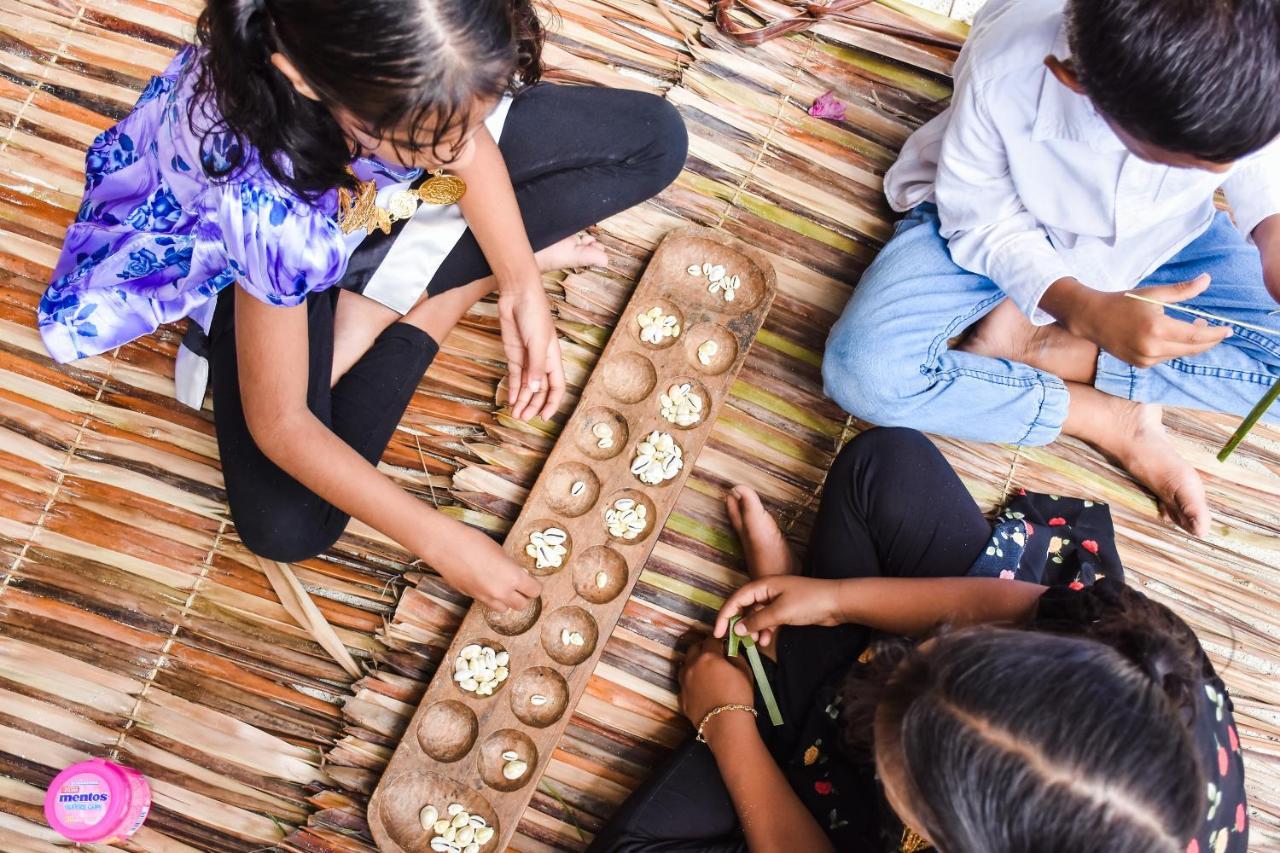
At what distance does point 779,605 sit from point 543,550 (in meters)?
0.31

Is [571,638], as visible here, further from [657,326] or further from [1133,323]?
[1133,323]

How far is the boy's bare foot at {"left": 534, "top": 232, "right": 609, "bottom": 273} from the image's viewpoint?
1.24 metres

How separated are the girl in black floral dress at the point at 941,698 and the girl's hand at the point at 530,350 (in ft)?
0.97

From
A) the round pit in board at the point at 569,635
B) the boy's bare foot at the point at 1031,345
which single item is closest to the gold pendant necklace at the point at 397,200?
the round pit in board at the point at 569,635

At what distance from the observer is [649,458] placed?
1.17 meters

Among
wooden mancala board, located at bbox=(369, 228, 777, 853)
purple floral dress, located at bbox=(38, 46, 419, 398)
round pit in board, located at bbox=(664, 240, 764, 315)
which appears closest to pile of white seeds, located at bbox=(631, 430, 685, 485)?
wooden mancala board, located at bbox=(369, 228, 777, 853)

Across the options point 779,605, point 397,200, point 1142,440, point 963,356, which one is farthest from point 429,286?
point 1142,440

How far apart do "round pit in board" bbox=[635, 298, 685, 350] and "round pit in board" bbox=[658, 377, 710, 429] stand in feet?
0.20

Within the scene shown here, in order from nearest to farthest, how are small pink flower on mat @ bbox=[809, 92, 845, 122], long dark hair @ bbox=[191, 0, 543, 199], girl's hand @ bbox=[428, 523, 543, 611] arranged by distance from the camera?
long dark hair @ bbox=[191, 0, 543, 199] < girl's hand @ bbox=[428, 523, 543, 611] < small pink flower on mat @ bbox=[809, 92, 845, 122]

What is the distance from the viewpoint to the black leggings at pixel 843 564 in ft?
3.57

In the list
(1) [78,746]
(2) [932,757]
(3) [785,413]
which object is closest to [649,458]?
(3) [785,413]

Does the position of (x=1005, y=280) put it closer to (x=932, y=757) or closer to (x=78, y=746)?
(x=932, y=757)

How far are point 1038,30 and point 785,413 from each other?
0.56 meters

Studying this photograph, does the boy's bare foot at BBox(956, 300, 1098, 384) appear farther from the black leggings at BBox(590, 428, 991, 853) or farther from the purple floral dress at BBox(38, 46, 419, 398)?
the purple floral dress at BBox(38, 46, 419, 398)
